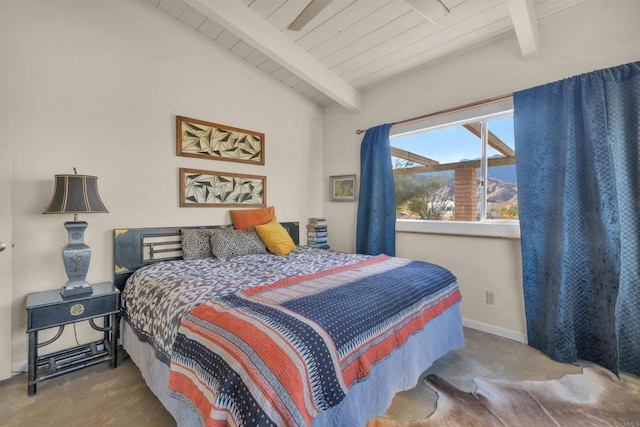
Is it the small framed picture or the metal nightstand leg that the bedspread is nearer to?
the metal nightstand leg

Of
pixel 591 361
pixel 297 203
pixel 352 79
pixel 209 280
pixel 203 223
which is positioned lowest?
pixel 591 361

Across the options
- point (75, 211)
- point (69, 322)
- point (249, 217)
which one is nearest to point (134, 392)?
point (69, 322)

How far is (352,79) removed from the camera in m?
3.43

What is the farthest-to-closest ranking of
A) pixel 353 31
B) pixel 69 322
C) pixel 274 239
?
pixel 274 239 → pixel 353 31 → pixel 69 322

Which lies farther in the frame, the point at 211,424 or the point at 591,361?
the point at 591,361

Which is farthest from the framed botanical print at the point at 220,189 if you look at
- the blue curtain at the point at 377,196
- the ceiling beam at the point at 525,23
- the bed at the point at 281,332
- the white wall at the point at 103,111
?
→ the ceiling beam at the point at 525,23

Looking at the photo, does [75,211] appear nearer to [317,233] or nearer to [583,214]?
[317,233]

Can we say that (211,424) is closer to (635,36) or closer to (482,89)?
(482,89)

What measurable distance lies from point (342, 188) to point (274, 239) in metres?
1.35

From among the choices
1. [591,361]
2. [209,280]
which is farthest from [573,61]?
[209,280]

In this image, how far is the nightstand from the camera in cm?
177

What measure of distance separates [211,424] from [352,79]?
3449 mm

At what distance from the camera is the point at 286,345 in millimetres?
1069

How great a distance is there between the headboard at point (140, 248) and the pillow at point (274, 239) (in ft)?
2.56
